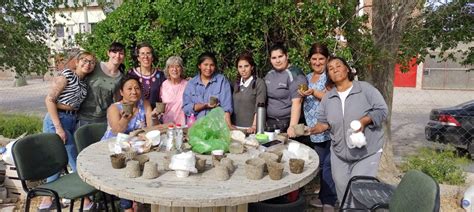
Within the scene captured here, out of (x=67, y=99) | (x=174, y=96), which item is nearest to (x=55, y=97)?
(x=67, y=99)

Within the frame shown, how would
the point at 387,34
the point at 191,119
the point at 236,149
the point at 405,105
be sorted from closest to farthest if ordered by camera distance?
the point at 236,149, the point at 191,119, the point at 387,34, the point at 405,105

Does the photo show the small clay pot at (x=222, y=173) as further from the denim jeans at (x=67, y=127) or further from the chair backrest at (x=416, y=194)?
the denim jeans at (x=67, y=127)

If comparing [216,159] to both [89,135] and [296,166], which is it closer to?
[296,166]

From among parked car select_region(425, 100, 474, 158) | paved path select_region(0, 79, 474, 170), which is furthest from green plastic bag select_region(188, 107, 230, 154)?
parked car select_region(425, 100, 474, 158)

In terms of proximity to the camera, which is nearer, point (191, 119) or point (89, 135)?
point (89, 135)

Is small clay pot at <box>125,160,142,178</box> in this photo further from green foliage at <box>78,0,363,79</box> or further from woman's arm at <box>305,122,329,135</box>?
green foliage at <box>78,0,363,79</box>

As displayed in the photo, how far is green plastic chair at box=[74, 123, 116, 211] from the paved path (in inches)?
192

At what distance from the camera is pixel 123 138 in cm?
304

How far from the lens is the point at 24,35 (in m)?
6.87

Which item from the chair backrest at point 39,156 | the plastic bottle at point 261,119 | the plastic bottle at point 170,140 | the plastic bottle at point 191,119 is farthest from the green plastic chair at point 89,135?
the plastic bottle at point 261,119

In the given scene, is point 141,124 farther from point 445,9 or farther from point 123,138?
point 445,9

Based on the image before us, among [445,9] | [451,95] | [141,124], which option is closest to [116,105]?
[141,124]

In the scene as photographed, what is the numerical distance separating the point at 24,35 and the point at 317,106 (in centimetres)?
548

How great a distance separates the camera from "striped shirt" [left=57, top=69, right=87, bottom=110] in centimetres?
373
